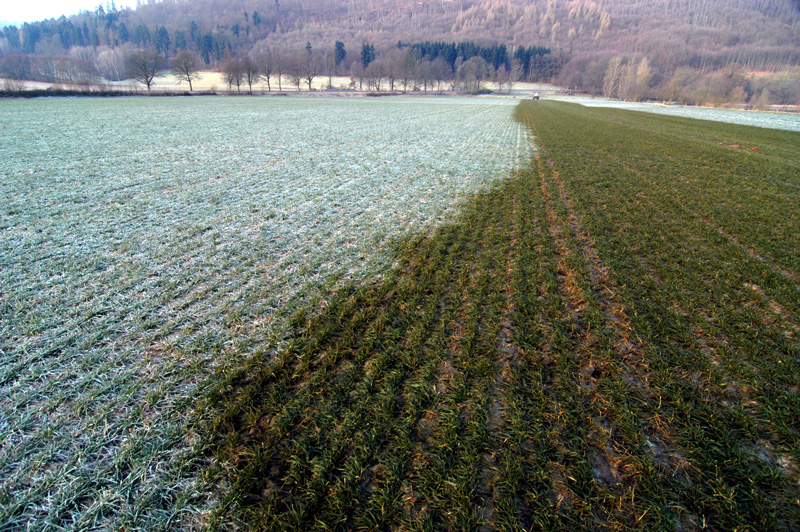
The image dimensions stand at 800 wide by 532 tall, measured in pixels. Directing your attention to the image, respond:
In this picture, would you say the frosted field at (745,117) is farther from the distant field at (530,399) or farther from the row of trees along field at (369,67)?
the row of trees along field at (369,67)

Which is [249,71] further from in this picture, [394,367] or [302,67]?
[394,367]

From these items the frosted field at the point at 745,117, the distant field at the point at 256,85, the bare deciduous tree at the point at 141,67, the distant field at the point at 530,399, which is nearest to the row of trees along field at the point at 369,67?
the bare deciduous tree at the point at 141,67

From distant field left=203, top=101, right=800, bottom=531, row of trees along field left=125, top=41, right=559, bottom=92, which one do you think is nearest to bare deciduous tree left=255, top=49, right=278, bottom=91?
row of trees along field left=125, top=41, right=559, bottom=92

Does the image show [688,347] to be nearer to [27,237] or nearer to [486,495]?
[486,495]

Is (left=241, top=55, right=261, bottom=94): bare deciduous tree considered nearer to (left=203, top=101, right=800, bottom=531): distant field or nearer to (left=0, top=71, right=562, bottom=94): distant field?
(left=0, top=71, right=562, bottom=94): distant field

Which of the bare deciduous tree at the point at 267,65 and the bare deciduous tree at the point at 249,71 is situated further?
the bare deciduous tree at the point at 267,65

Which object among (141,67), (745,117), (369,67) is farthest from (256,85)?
(745,117)

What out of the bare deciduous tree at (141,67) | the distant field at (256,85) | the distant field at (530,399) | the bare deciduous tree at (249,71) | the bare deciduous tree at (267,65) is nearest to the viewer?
the distant field at (530,399)
